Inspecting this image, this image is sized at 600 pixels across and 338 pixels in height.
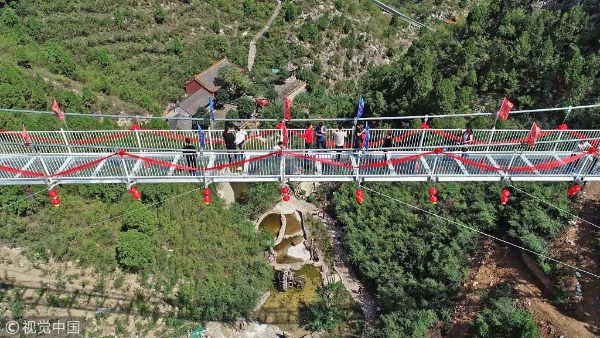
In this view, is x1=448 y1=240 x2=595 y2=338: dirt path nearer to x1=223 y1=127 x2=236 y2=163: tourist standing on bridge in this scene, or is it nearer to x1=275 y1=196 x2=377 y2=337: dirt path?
x1=275 y1=196 x2=377 y2=337: dirt path

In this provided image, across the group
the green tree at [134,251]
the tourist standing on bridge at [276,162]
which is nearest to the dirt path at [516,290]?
the tourist standing on bridge at [276,162]

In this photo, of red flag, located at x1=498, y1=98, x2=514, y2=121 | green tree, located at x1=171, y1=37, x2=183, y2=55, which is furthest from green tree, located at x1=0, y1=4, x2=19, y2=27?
red flag, located at x1=498, y1=98, x2=514, y2=121

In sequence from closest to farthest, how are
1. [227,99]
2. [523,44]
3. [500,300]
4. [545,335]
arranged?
1. [545,335]
2. [500,300]
3. [523,44]
4. [227,99]

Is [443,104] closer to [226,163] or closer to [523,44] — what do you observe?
[523,44]

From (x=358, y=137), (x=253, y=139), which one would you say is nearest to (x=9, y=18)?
(x=253, y=139)

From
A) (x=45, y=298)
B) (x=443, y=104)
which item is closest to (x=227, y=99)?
(x=443, y=104)

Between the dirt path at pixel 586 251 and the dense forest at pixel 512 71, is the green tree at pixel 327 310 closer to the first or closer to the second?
the dirt path at pixel 586 251
